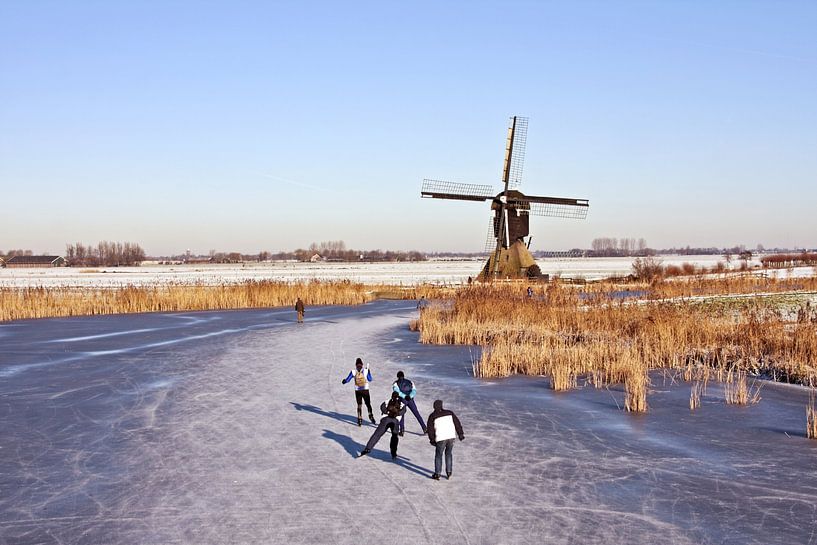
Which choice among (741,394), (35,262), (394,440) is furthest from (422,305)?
(35,262)

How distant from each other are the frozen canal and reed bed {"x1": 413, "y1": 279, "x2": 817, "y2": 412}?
0.85m

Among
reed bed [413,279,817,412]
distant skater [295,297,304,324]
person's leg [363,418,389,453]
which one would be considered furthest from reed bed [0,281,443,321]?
person's leg [363,418,389,453]

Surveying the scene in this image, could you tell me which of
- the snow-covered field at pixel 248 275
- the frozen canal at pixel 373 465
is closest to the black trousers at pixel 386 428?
the frozen canal at pixel 373 465

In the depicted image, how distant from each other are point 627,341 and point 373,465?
11.5 metres

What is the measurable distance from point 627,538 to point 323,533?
295 centimetres

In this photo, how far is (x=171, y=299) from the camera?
35.8 metres

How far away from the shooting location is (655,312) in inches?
802

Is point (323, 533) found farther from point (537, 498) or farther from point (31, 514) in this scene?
point (31, 514)

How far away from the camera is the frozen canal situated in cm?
690

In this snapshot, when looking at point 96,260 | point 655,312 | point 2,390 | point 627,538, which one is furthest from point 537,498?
point 96,260

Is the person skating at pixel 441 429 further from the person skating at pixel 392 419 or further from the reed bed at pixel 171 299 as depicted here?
the reed bed at pixel 171 299

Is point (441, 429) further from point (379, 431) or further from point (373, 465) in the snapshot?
point (373, 465)

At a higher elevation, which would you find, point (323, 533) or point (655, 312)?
point (655, 312)

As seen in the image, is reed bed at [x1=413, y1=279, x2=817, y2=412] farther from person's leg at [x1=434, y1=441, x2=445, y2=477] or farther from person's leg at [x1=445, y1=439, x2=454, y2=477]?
person's leg at [x1=434, y1=441, x2=445, y2=477]
